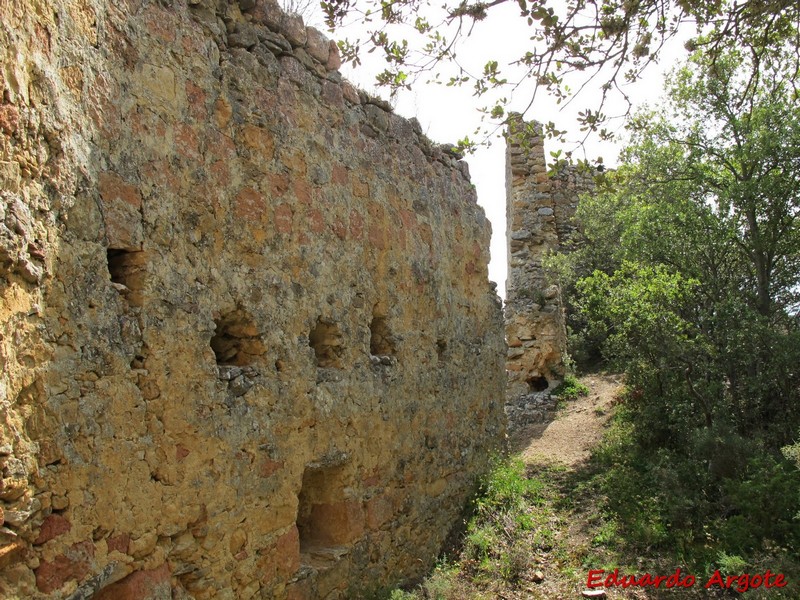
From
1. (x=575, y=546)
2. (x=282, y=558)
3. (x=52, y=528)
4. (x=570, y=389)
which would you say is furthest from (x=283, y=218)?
(x=570, y=389)

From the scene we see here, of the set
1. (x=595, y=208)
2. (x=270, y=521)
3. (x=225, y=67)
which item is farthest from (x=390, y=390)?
(x=595, y=208)

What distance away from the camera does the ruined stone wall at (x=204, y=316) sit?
2469mm

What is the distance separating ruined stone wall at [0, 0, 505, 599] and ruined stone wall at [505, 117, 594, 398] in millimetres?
6601

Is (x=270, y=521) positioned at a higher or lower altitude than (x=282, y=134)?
lower

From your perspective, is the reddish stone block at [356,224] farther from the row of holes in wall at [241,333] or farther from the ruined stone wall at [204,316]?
the row of holes in wall at [241,333]

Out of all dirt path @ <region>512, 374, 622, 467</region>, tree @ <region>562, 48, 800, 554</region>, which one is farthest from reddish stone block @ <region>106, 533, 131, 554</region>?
dirt path @ <region>512, 374, 622, 467</region>

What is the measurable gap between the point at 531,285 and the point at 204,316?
31.4 ft

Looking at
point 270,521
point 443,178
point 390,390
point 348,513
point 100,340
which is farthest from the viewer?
point 443,178

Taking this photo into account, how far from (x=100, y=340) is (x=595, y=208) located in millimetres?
9854

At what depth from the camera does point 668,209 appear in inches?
333

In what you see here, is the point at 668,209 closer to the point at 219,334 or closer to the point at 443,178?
the point at 443,178

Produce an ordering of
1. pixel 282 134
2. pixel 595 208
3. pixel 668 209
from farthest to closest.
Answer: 1. pixel 595 208
2. pixel 668 209
3. pixel 282 134

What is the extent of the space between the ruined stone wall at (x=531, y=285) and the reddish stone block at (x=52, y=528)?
9.42 meters

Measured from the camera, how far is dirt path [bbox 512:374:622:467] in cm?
847
